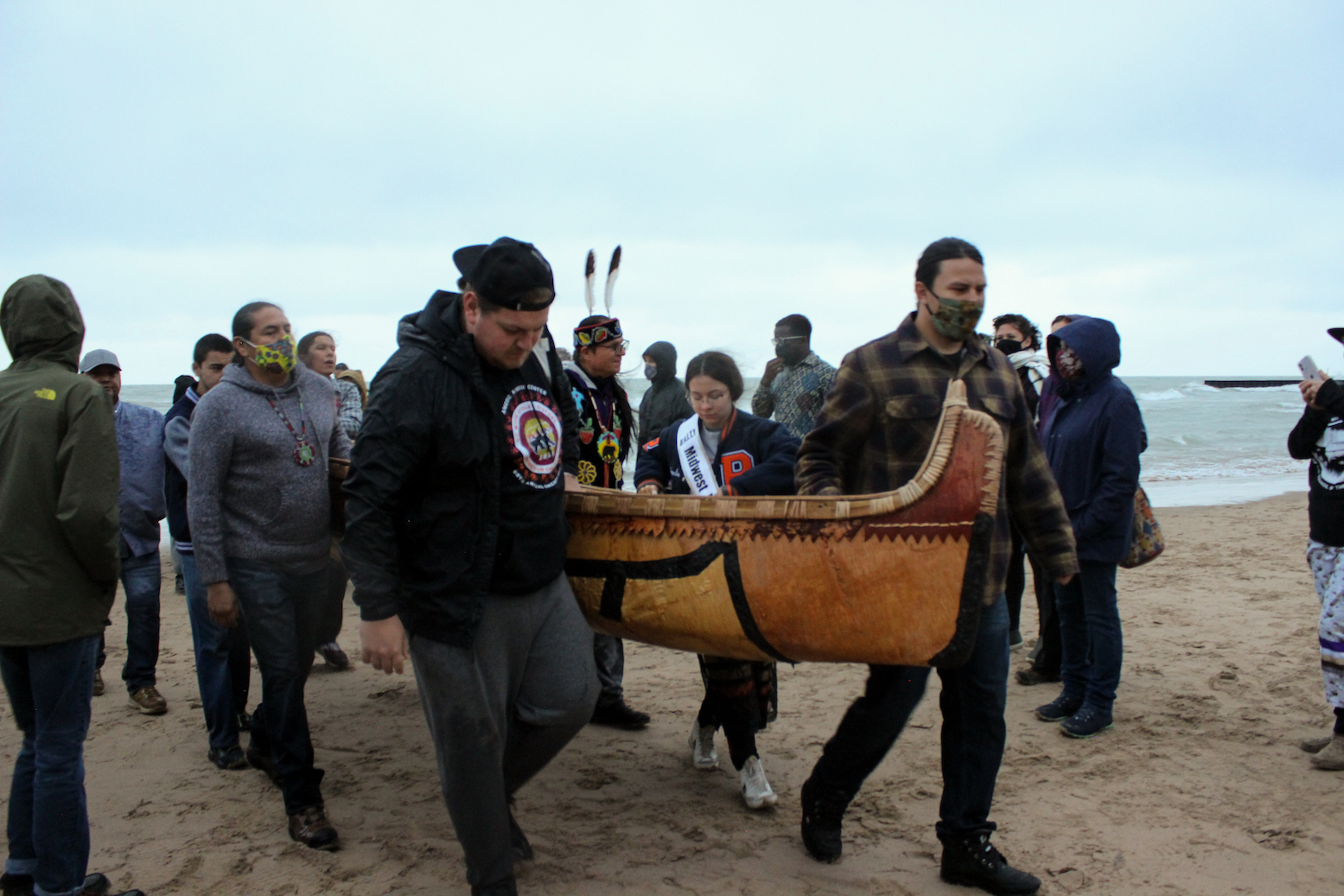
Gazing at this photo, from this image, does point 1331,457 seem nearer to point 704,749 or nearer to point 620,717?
point 704,749

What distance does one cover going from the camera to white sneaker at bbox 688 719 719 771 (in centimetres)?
412

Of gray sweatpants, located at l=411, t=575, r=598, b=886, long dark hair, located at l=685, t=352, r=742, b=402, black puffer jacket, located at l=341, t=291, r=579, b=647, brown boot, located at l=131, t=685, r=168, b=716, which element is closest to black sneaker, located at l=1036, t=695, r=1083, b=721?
long dark hair, located at l=685, t=352, r=742, b=402

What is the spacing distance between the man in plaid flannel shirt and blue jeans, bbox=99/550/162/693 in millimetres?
3794

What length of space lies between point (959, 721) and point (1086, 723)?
69.9 inches

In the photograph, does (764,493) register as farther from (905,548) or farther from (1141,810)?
(1141,810)

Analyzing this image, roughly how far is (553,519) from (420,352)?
2.09 feet

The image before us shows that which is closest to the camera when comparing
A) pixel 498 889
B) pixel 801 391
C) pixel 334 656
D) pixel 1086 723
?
pixel 498 889

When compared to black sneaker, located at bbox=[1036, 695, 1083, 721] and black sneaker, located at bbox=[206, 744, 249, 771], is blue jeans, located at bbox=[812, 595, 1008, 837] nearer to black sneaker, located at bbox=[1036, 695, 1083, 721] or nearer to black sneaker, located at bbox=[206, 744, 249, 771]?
black sneaker, located at bbox=[1036, 695, 1083, 721]

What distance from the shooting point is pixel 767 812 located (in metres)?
3.66

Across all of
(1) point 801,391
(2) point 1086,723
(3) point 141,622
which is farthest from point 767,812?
(3) point 141,622

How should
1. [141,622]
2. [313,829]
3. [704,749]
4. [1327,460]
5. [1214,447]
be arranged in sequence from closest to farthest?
[313,829]
[1327,460]
[704,749]
[141,622]
[1214,447]

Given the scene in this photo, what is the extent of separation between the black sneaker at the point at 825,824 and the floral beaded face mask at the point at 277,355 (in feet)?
7.88

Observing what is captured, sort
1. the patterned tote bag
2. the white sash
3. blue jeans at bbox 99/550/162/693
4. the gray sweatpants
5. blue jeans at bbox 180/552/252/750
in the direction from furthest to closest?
1. blue jeans at bbox 99/550/162/693
2. the patterned tote bag
3. blue jeans at bbox 180/552/252/750
4. the white sash
5. the gray sweatpants

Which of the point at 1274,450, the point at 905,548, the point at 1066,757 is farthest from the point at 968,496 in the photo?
the point at 1274,450
